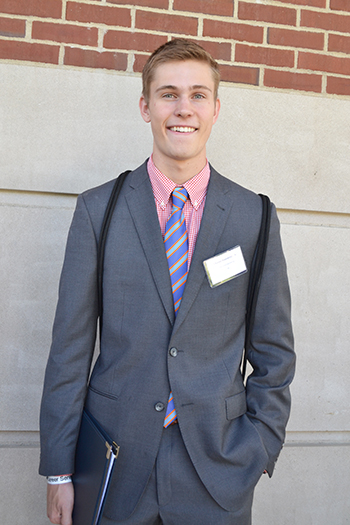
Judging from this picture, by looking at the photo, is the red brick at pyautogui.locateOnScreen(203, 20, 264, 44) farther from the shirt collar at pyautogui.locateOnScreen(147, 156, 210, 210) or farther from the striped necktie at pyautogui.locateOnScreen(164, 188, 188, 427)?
the striped necktie at pyautogui.locateOnScreen(164, 188, 188, 427)

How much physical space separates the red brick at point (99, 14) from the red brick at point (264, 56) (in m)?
0.58

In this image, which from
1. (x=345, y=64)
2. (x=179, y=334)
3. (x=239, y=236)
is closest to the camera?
(x=179, y=334)

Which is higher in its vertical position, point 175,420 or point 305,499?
point 175,420

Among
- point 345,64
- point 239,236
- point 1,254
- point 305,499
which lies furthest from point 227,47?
point 305,499

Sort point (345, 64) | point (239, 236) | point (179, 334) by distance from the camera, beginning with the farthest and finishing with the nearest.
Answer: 1. point (345, 64)
2. point (239, 236)
3. point (179, 334)

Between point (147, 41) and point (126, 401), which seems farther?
point (147, 41)

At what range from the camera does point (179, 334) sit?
1.64 m

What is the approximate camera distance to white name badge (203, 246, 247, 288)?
1698mm

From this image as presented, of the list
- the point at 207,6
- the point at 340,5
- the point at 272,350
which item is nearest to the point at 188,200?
the point at 272,350

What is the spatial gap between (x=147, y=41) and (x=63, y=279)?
4.50 ft

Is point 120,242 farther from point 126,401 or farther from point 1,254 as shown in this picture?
point 1,254

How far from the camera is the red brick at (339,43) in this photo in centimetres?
262

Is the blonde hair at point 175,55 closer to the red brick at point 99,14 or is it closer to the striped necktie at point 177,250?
the striped necktie at point 177,250

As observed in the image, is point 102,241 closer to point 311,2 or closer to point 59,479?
point 59,479
